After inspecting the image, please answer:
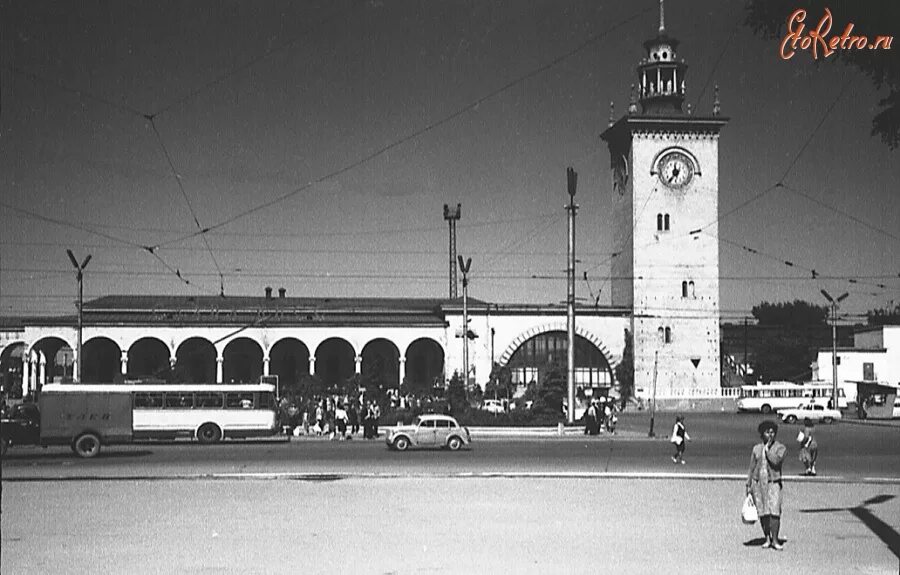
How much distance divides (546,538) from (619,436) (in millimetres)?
24976

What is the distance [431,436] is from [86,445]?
844cm

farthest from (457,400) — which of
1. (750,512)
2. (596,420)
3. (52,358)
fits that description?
(52,358)

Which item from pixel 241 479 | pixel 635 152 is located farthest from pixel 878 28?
pixel 635 152

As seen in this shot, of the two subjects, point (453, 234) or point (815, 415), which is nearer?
point (815, 415)

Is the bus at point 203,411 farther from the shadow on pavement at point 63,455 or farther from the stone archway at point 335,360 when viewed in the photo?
Answer: the stone archway at point 335,360

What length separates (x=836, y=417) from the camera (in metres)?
52.2

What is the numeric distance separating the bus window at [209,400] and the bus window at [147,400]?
107cm

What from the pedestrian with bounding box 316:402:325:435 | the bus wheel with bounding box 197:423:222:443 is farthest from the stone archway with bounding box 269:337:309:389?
the bus wheel with bounding box 197:423:222:443

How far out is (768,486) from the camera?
12.4 metres

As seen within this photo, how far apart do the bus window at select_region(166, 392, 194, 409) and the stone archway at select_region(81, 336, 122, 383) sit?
127ft

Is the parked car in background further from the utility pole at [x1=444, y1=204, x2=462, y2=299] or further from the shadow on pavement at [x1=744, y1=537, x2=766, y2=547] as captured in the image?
the shadow on pavement at [x1=744, y1=537, x2=766, y2=547]

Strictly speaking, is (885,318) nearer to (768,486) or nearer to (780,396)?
(780,396)

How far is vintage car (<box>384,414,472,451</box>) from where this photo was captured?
30.2 meters

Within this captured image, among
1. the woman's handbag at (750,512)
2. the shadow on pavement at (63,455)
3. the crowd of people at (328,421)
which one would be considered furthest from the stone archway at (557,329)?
the woman's handbag at (750,512)
